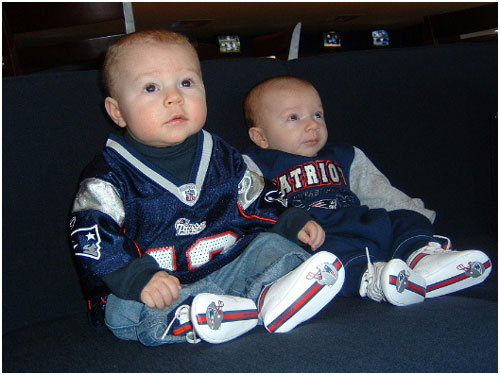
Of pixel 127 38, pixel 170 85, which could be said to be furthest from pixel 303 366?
pixel 127 38

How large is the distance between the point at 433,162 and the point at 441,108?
0.16m

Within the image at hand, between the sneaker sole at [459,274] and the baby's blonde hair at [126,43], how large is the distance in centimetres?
70

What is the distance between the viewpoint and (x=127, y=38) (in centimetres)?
118

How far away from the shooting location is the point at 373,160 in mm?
1557

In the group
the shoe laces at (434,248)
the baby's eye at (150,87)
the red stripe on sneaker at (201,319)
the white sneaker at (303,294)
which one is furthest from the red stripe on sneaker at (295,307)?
the baby's eye at (150,87)

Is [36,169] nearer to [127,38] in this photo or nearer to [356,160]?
[127,38]

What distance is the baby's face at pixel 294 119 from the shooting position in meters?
1.45

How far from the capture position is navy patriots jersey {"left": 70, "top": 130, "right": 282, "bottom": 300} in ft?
3.42

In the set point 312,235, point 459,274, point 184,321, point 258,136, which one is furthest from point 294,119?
point 184,321

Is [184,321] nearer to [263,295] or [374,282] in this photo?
[263,295]

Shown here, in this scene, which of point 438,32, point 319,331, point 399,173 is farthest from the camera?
point 438,32

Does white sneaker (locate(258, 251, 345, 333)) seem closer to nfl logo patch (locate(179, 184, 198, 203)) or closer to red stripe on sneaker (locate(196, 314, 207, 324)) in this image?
red stripe on sneaker (locate(196, 314, 207, 324))

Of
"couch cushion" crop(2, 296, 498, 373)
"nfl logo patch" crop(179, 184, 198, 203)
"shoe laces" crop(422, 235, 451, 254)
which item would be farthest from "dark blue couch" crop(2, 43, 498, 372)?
"nfl logo patch" crop(179, 184, 198, 203)

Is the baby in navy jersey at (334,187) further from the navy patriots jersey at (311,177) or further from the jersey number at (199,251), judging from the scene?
the jersey number at (199,251)
